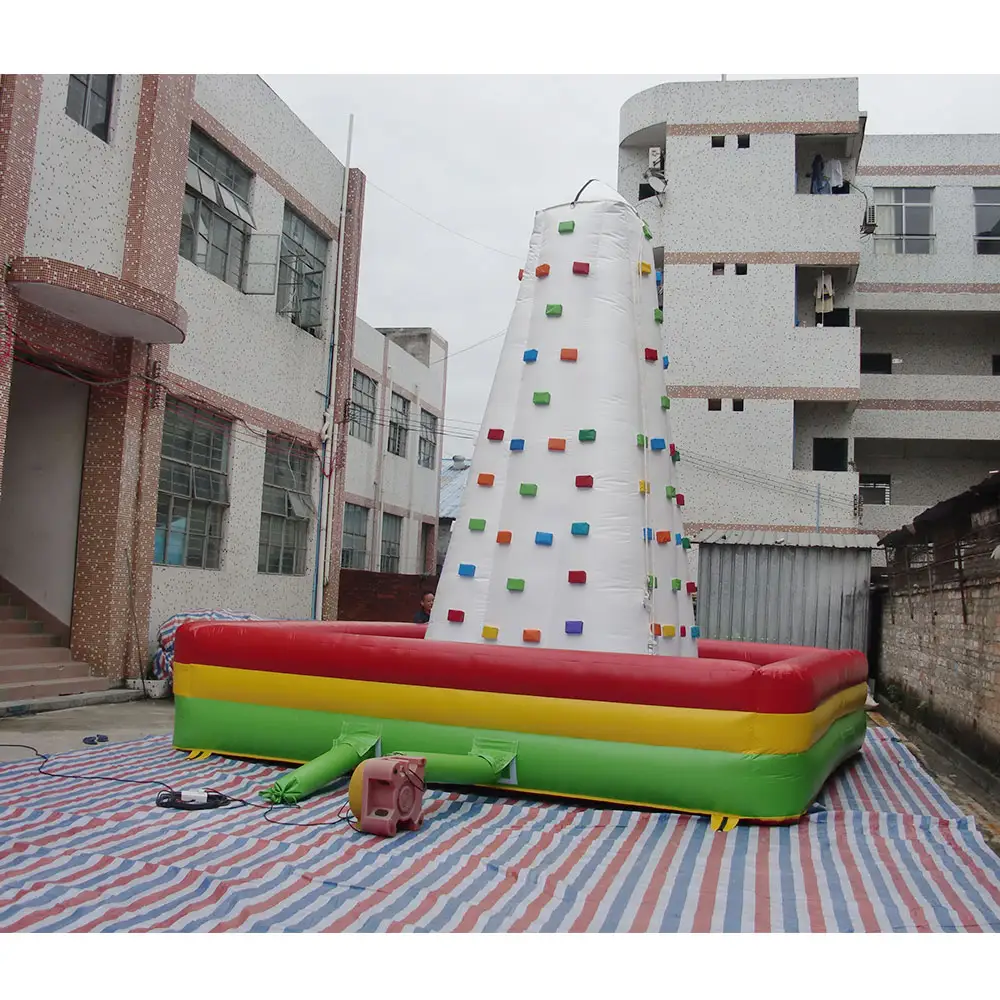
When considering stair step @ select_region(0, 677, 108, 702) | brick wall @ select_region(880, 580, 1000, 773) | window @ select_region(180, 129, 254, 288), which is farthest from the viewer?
window @ select_region(180, 129, 254, 288)

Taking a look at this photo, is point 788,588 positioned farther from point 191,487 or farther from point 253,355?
point 191,487

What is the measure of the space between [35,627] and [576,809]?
23.7 ft

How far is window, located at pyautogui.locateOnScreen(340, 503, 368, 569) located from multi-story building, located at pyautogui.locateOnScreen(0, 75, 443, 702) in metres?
6.13

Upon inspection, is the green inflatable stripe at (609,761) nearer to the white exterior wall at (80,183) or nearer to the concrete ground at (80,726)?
the concrete ground at (80,726)

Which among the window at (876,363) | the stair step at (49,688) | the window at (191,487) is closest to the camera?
the stair step at (49,688)

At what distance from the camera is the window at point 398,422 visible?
22994mm

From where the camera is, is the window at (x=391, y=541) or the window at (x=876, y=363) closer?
the window at (x=876, y=363)

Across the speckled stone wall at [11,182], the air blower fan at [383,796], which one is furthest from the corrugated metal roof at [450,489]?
the air blower fan at [383,796]

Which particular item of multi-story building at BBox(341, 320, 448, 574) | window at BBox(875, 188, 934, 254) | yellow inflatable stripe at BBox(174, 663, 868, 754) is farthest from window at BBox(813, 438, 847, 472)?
yellow inflatable stripe at BBox(174, 663, 868, 754)

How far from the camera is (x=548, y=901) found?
3752 millimetres

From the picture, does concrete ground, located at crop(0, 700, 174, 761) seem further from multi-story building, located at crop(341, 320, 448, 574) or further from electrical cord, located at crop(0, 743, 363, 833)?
multi-story building, located at crop(341, 320, 448, 574)

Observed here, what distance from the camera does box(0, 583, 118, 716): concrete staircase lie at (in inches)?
342

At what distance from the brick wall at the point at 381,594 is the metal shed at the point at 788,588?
586 centimetres

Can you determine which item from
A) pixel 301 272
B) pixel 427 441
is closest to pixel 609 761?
pixel 301 272
